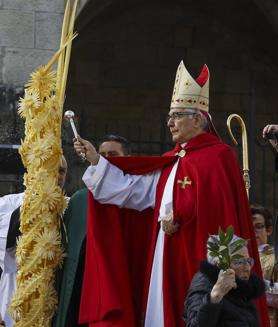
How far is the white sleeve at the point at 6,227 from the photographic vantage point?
7555 millimetres

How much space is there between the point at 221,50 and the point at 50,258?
7.52 m

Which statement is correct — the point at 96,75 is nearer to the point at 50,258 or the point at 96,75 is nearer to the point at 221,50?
the point at 221,50

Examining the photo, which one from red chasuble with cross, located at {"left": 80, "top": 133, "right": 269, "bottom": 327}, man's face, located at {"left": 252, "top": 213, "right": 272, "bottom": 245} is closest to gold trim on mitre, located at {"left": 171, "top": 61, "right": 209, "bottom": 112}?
red chasuble with cross, located at {"left": 80, "top": 133, "right": 269, "bottom": 327}

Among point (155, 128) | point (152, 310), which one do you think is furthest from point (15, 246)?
point (155, 128)

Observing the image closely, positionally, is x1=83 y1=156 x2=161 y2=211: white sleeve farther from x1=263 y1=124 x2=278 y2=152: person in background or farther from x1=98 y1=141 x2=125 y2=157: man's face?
x1=263 y1=124 x2=278 y2=152: person in background

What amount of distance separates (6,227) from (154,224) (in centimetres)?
104

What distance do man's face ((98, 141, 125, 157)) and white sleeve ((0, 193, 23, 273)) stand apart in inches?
24.9

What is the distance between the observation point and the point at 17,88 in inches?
415

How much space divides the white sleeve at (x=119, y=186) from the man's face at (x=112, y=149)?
1.77ft

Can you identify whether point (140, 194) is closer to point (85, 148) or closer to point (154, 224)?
point (154, 224)

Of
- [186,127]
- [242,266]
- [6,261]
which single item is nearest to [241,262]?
[242,266]

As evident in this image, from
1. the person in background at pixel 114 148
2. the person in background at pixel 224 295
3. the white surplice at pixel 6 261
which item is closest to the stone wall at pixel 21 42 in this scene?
the white surplice at pixel 6 261

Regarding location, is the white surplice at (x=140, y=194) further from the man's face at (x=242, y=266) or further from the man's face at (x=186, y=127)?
the man's face at (x=242, y=266)

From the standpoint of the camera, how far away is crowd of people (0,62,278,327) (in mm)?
6781
